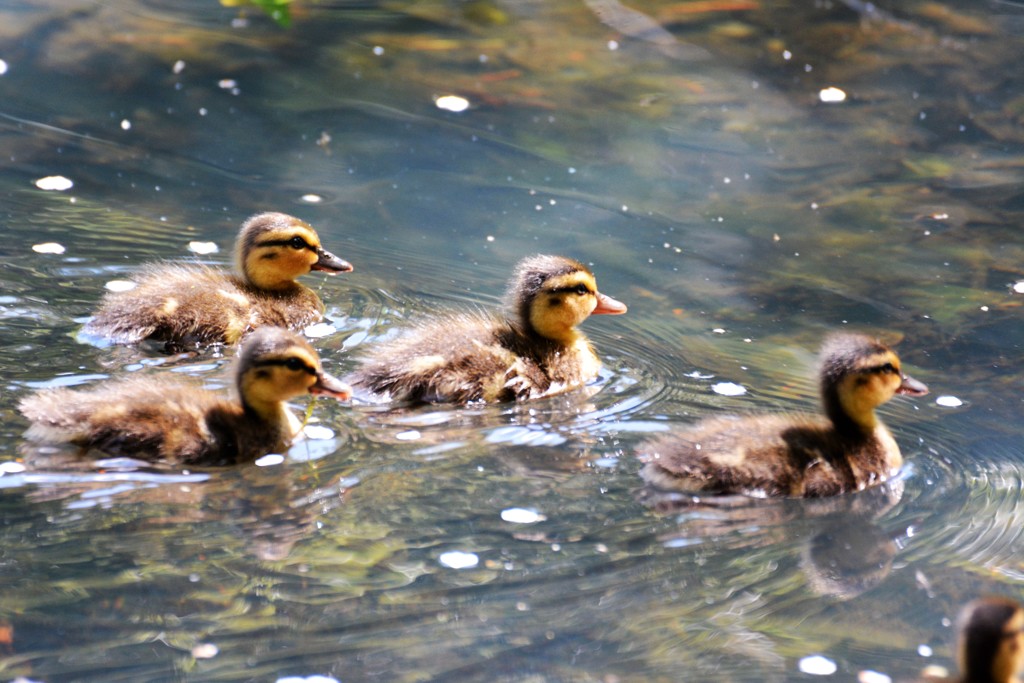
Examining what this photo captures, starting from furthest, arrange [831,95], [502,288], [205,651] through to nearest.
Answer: [831,95], [502,288], [205,651]

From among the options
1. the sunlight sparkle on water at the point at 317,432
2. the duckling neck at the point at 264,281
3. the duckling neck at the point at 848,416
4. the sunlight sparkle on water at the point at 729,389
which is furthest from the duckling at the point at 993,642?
the duckling neck at the point at 264,281

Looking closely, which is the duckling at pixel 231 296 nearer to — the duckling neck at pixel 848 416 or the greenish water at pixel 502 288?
the greenish water at pixel 502 288

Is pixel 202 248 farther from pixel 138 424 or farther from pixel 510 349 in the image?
pixel 138 424

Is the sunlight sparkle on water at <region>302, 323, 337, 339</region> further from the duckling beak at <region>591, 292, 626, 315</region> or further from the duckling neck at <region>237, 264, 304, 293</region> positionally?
the duckling beak at <region>591, 292, 626, 315</region>

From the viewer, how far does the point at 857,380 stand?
16.0 feet

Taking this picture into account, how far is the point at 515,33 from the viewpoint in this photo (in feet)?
32.7

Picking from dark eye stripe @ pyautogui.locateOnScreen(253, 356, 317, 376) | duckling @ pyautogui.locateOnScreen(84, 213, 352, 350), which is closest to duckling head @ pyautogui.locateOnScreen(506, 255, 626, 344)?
duckling @ pyautogui.locateOnScreen(84, 213, 352, 350)

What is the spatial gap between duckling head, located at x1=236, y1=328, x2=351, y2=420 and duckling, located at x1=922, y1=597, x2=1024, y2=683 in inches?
100

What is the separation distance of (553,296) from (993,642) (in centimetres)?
292

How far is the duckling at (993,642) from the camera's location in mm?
3096

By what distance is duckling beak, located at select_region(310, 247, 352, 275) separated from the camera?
20.6 feet

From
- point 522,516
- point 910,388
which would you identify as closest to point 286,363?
point 522,516

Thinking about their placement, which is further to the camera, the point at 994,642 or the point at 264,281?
the point at 264,281

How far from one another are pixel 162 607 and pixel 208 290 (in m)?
2.31
